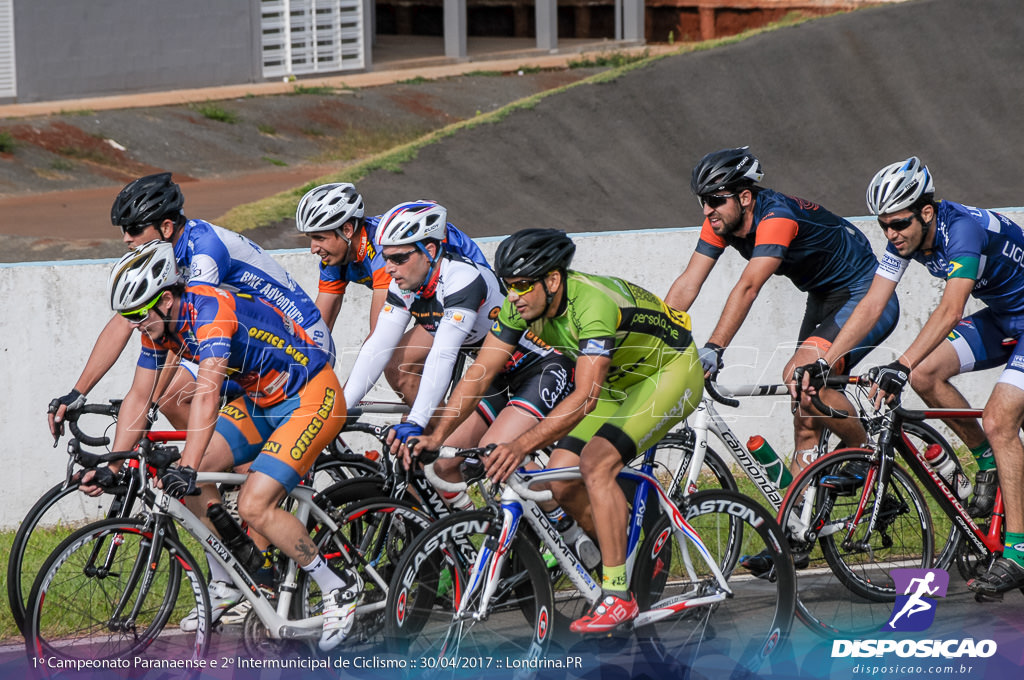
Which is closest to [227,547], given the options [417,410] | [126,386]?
[417,410]

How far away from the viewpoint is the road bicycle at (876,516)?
588 cm

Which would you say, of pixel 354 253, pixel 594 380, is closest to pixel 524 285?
pixel 594 380

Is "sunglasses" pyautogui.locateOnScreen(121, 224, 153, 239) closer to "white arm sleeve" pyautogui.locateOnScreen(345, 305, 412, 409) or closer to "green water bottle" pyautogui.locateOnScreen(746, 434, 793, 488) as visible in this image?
"white arm sleeve" pyautogui.locateOnScreen(345, 305, 412, 409)

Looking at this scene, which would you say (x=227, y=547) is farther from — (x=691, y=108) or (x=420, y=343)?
(x=691, y=108)

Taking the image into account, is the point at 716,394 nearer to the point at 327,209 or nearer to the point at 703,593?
the point at 703,593

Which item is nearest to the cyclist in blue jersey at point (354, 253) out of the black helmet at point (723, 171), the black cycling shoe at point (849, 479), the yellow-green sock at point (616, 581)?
the black helmet at point (723, 171)

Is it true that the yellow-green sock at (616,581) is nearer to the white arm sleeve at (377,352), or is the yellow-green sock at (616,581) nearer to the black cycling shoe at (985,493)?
the white arm sleeve at (377,352)

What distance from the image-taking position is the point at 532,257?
16.4ft

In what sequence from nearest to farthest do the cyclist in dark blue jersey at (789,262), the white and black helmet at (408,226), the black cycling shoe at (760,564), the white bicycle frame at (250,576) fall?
the white bicycle frame at (250,576) < the black cycling shoe at (760,564) < the white and black helmet at (408,226) < the cyclist in dark blue jersey at (789,262)

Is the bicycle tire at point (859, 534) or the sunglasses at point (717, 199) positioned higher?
the sunglasses at point (717, 199)

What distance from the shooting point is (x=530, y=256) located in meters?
5.00

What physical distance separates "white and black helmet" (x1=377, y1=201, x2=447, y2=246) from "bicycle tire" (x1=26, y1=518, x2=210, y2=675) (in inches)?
68.3

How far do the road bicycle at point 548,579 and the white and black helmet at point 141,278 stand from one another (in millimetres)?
1389

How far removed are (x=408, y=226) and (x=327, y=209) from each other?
Answer: 0.68m
